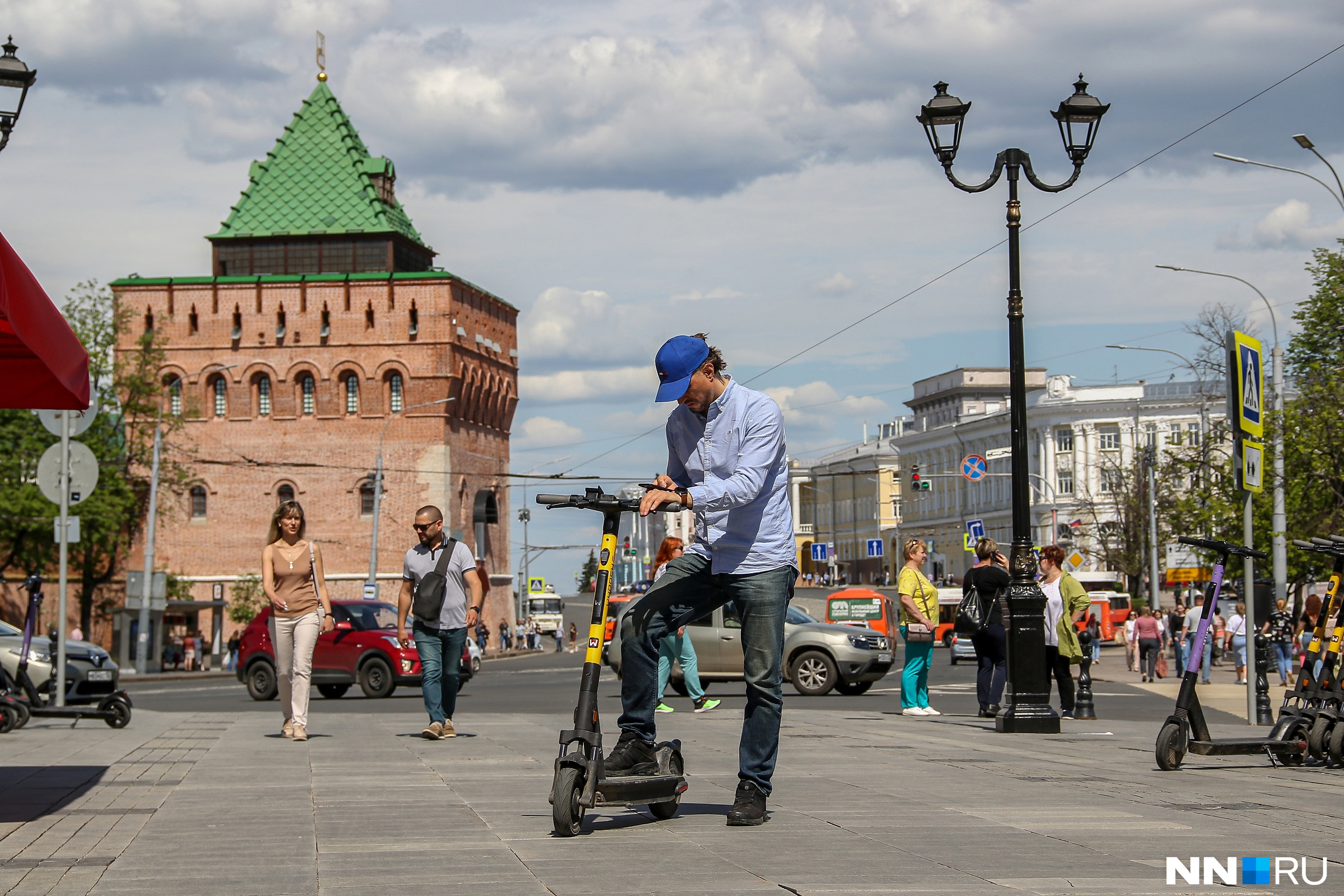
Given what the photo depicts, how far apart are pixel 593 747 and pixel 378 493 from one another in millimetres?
59465

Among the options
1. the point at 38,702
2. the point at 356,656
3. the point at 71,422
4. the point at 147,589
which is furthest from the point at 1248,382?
the point at 147,589

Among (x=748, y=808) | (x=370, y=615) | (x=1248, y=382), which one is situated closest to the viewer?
(x=748, y=808)

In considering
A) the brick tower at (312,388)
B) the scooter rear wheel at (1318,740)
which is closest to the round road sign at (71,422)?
the scooter rear wheel at (1318,740)

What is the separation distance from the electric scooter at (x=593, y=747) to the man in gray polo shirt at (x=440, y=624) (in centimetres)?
613

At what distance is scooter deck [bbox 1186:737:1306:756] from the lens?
33.1ft

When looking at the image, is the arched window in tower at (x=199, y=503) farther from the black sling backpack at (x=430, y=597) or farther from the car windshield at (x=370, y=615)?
the black sling backpack at (x=430, y=597)

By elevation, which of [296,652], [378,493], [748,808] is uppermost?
[378,493]

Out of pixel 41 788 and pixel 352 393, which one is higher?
pixel 352 393

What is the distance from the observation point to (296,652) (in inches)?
508

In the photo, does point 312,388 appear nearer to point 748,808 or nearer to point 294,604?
point 294,604

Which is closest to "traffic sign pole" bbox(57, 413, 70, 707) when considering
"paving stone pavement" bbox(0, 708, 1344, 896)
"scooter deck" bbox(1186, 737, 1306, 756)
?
"paving stone pavement" bbox(0, 708, 1344, 896)

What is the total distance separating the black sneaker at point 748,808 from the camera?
6.78 metres

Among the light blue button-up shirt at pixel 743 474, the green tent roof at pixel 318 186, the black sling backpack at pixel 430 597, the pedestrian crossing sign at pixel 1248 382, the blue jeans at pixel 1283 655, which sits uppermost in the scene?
the green tent roof at pixel 318 186

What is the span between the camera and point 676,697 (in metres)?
22.5
